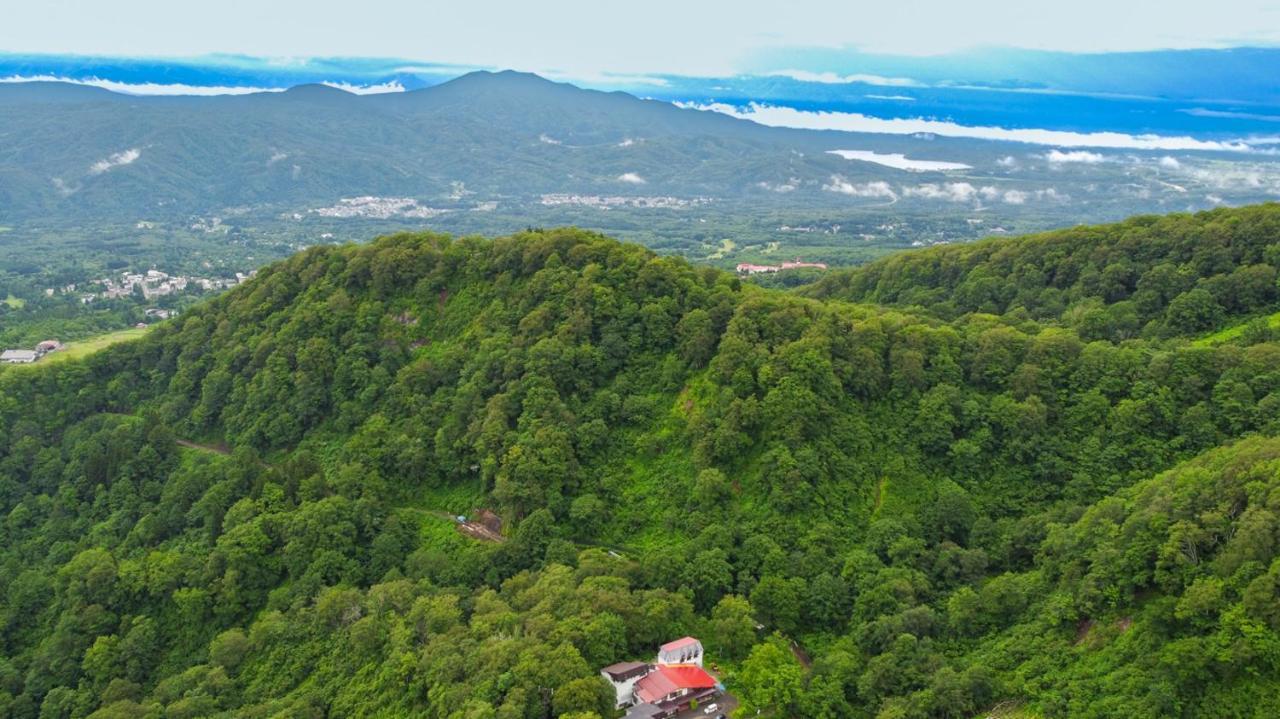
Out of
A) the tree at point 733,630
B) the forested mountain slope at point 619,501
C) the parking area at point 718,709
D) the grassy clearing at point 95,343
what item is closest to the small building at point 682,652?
the tree at point 733,630

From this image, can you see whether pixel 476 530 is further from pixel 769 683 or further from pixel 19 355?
pixel 19 355

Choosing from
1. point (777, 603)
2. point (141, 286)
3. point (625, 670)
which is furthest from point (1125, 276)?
point (141, 286)

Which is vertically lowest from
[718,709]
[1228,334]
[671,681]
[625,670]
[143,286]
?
[143,286]

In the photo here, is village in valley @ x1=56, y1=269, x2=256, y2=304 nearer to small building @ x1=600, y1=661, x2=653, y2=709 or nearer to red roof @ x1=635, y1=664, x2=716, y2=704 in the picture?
small building @ x1=600, y1=661, x2=653, y2=709

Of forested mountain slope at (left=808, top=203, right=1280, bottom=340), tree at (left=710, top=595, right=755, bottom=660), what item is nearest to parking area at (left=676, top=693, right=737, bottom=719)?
tree at (left=710, top=595, right=755, bottom=660)

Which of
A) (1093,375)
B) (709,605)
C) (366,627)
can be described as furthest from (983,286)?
(366,627)

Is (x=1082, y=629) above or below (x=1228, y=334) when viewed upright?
below

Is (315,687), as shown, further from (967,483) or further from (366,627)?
(967,483)
